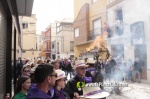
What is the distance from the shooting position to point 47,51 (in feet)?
211

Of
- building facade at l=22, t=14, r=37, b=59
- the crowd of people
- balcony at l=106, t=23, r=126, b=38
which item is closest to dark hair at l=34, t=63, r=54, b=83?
the crowd of people

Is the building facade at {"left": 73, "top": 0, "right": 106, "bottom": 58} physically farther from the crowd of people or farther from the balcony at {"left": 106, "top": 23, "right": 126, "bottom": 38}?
the crowd of people

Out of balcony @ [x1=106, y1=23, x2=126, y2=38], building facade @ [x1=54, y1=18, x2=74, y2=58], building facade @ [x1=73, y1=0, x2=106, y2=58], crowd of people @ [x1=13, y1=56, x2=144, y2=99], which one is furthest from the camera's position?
building facade @ [x1=54, y1=18, x2=74, y2=58]

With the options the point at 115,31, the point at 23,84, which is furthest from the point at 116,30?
the point at 23,84

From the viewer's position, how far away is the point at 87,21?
26.4 metres

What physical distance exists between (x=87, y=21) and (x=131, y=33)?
38.0ft

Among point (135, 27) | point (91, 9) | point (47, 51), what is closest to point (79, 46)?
point (91, 9)

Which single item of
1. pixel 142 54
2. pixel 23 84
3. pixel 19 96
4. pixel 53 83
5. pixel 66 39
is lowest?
pixel 19 96

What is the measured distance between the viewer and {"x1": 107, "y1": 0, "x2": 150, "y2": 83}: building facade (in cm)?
1389

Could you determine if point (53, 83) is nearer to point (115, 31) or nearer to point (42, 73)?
point (42, 73)

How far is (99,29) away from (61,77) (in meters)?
20.4

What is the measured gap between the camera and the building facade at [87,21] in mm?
22962

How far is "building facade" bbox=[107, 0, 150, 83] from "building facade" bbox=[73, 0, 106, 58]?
3847 millimetres

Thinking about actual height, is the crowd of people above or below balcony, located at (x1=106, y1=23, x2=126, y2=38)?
below
